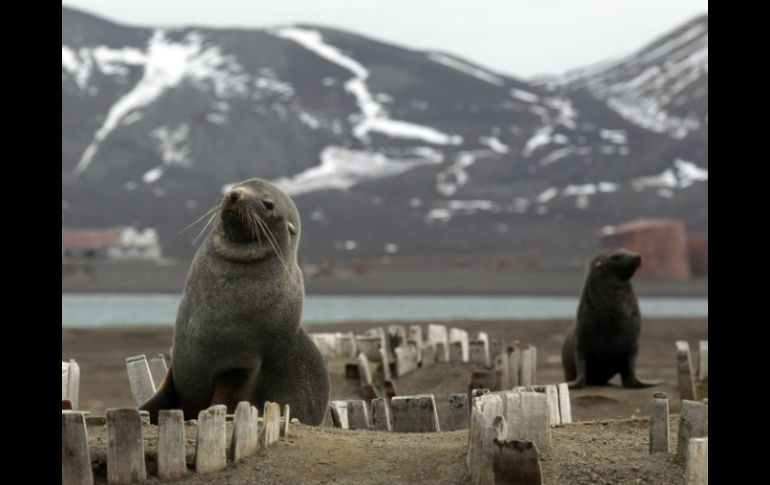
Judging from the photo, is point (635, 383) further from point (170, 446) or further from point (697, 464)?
point (170, 446)

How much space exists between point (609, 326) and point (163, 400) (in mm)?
6134

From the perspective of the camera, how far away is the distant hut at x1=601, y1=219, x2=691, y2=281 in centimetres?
6638

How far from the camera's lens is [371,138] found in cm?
14738

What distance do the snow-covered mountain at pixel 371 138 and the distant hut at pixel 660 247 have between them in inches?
416

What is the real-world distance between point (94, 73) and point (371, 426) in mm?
164119

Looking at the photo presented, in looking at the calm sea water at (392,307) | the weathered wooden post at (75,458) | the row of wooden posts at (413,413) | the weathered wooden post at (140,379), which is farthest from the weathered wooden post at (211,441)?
the calm sea water at (392,307)

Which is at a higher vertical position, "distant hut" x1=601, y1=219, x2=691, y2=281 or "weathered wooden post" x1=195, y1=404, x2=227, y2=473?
"distant hut" x1=601, y1=219, x2=691, y2=281

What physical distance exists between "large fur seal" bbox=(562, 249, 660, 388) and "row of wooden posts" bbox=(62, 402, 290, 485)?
728 centimetres

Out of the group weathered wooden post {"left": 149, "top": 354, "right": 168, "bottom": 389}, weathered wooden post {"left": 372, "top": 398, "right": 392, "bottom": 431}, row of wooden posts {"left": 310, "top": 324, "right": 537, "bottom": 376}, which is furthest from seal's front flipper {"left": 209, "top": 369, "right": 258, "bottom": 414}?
row of wooden posts {"left": 310, "top": 324, "right": 537, "bottom": 376}

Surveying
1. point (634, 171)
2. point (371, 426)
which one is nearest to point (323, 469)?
point (371, 426)

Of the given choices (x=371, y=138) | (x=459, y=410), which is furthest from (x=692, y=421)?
(x=371, y=138)

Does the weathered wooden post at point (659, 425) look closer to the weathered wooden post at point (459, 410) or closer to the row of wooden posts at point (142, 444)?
the weathered wooden post at point (459, 410)

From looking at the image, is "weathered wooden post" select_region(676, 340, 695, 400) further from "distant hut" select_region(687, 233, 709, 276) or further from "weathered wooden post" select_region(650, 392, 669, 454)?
"distant hut" select_region(687, 233, 709, 276)

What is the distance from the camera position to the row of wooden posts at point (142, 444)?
5.58 m
